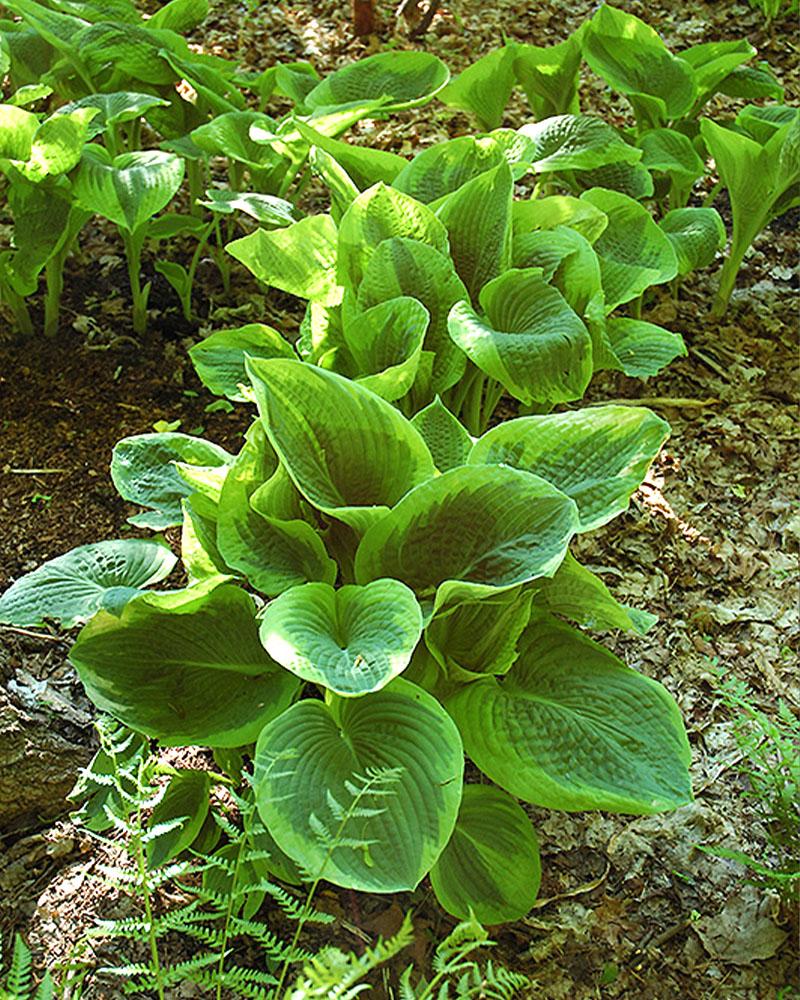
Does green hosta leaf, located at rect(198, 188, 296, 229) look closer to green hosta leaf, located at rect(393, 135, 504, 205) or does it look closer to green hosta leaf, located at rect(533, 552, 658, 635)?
green hosta leaf, located at rect(393, 135, 504, 205)

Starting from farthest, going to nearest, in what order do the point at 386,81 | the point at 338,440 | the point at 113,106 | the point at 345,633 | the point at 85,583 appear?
the point at 386,81
the point at 113,106
the point at 85,583
the point at 338,440
the point at 345,633

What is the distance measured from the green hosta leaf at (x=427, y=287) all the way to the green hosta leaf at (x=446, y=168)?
31 centimetres

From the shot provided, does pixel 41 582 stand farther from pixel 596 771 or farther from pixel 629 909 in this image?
pixel 629 909

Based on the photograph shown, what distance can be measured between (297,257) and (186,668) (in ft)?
2.63

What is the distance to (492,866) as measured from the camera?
1289 millimetres

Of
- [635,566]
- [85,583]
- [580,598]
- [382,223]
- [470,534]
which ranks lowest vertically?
[635,566]

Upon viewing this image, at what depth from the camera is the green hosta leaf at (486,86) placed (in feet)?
7.78

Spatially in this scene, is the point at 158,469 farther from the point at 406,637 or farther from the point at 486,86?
the point at 486,86

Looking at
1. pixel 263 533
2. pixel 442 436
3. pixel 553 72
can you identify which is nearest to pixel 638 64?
pixel 553 72

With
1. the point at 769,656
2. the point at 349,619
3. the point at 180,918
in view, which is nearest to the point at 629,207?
the point at 769,656

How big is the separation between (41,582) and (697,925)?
98cm

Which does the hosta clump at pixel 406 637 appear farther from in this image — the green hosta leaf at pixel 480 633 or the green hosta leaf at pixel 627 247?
the green hosta leaf at pixel 627 247

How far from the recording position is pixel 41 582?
4.47 feet

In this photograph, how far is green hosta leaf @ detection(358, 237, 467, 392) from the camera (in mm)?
1556
